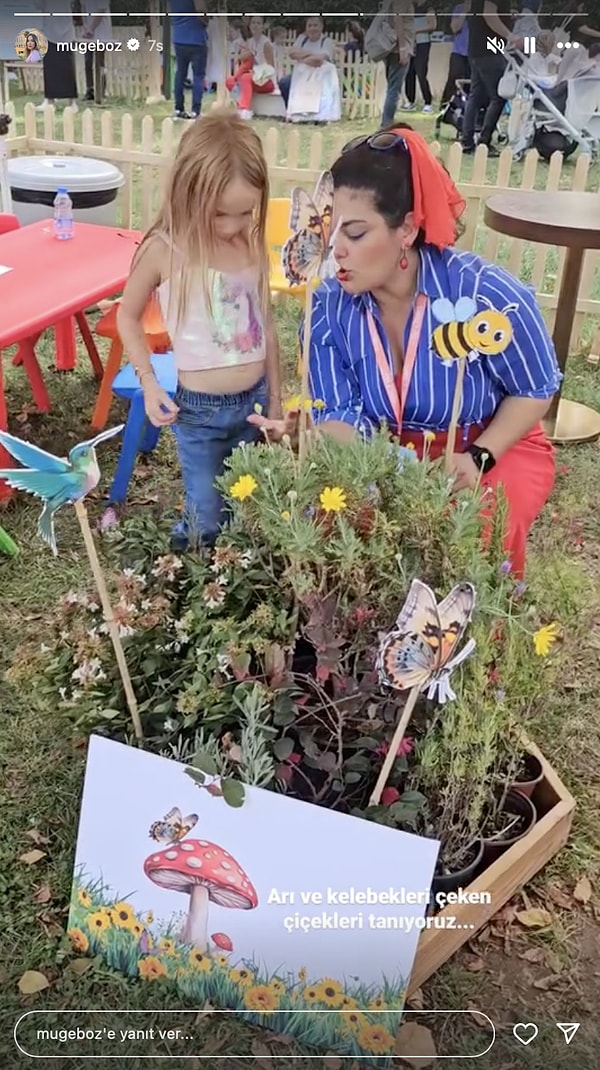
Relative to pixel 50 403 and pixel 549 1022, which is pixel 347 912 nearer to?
pixel 549 1022

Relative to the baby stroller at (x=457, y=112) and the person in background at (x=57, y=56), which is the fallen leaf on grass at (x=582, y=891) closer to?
the person in background at (x=57, y=56)

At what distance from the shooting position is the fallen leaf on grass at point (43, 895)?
1.37 meters

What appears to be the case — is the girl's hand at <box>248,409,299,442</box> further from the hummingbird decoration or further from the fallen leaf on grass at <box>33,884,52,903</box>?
the fallen leaf on grass at <box>33,884,52,903</box>

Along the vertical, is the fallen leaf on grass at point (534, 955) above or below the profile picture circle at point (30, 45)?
below

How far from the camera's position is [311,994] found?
111 cm

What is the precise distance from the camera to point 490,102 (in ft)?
11.5

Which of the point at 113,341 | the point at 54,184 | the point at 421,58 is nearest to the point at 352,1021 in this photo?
the point at 421,58

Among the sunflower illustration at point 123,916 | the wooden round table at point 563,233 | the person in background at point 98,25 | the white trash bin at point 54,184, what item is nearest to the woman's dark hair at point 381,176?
the person in background at point 98,25

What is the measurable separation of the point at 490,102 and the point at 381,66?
1488 millimetres

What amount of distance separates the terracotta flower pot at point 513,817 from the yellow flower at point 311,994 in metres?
0.34

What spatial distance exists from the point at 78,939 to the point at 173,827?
30 cm

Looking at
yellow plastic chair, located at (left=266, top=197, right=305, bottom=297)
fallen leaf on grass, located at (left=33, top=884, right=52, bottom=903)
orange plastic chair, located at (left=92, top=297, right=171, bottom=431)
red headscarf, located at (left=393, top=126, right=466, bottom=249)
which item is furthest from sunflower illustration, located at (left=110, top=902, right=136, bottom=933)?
yellow plastic chair, located at (left=266, top=197, right=305, bottom=297)

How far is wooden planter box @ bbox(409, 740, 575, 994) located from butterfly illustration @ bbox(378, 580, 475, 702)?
0.41 meters

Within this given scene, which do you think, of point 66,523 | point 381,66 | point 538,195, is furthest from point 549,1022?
point 538,195
